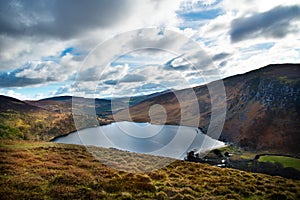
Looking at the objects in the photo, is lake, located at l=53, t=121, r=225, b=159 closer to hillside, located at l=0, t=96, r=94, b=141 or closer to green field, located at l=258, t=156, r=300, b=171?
hillside, located at l=0, t=96, r=94, b=141

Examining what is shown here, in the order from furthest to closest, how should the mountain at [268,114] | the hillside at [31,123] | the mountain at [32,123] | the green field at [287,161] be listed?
the mountain at [32,123] < the hillside at [31,123] < the mountain at [268,114] < the green field at [287,161]

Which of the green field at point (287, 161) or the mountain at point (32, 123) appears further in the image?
the mountain at point (32, 123)

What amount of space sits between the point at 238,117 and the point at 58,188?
119m

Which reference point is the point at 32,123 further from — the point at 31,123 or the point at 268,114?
the point at 268,114

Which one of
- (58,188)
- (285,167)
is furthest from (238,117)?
(58,188)

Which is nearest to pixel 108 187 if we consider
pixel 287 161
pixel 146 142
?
pixel 287 161

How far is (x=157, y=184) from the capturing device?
72.2 feet

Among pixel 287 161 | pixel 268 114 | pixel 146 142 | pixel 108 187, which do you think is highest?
pixel 268 114

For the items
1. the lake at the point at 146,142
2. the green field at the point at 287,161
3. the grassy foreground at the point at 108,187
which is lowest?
the green field at the point at 287,161

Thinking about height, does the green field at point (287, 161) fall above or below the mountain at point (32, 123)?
below

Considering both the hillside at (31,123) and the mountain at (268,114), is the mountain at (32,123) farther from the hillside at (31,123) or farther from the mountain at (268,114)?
the mountain at (268,114)

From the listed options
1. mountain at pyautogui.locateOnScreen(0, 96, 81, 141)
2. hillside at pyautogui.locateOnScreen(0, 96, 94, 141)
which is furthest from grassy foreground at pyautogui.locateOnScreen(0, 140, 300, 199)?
mountain at pyautogui.locateOnScreen(0, 96, 81, 141)

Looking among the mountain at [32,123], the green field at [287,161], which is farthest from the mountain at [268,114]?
the mountain at [32,123]

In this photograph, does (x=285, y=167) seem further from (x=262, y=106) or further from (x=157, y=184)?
(x=262, y=106)
